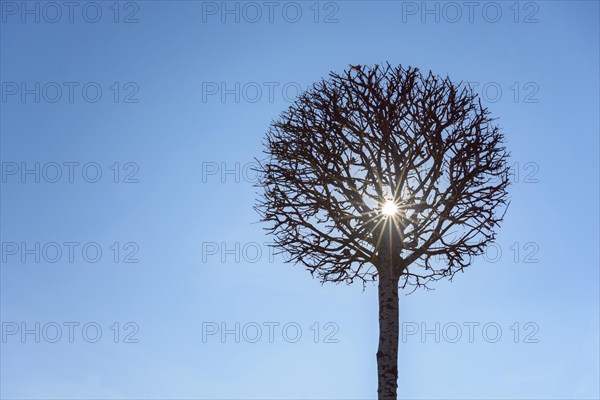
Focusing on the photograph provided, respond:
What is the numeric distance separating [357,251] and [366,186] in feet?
4.59

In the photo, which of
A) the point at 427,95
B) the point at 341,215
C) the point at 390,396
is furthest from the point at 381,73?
the point at 390,396

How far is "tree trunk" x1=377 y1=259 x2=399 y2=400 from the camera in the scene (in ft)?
40.7

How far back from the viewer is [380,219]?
13.8 metres

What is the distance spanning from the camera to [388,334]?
41.8 feet

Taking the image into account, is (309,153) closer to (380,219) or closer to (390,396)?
(380,219)

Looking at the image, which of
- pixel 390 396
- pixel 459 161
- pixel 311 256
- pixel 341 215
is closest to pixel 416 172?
pixel 459 161

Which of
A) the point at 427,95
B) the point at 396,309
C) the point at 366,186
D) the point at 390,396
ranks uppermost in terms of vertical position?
the point at 427,95

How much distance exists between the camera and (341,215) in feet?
44.5

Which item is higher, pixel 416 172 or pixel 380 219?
pixel 416 172

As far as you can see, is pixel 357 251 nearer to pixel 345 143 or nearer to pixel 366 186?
pixel 366 186

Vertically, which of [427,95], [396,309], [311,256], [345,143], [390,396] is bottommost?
[390,396]

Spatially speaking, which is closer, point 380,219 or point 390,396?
point 390,396

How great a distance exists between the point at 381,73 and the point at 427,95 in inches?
44.7

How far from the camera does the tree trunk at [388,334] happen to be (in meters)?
12.4
